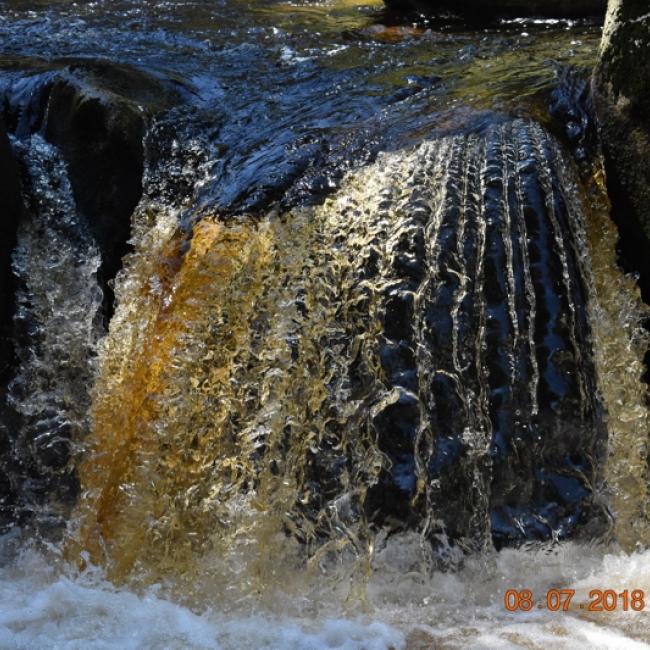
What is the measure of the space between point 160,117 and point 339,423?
1.66 m

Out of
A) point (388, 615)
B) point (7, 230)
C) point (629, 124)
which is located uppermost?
point (629, 124)

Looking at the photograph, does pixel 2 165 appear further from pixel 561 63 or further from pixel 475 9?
pixel 475 9

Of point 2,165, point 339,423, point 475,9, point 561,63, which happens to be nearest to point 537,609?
point 339,423

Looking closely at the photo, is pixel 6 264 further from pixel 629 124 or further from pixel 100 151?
pixel 629 124

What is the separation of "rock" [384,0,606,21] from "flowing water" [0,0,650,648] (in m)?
2.58

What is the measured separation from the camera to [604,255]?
303 cm

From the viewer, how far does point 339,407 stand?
2678 millimetres

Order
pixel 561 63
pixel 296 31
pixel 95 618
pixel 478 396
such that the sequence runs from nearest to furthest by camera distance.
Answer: pixel 95 618 → pixel 478 396 → pixel 561 63 → pixel 296 31

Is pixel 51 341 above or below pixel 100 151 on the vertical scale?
below

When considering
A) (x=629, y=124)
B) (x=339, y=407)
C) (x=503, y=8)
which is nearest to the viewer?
(x=339, y=407)

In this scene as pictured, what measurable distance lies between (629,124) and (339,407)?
1455 mm

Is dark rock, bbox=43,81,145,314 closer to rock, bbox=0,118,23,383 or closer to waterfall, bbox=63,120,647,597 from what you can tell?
rock, bbox=0,118,23,383
